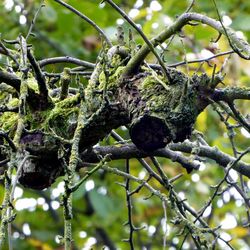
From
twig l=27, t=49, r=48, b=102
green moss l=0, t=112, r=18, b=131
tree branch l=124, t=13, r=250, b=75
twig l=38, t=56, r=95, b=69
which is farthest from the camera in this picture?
twig l=38, t=56, r=95, b=69

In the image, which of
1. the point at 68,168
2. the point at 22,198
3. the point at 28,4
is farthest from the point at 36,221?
the point at 68,168

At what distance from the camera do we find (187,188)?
506cm

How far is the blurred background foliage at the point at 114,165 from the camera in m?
4.03

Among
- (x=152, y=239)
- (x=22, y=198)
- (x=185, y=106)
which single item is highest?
(x=22, y=198)

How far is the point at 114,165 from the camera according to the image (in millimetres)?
4801

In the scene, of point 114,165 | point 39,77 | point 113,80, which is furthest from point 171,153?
point 114,165

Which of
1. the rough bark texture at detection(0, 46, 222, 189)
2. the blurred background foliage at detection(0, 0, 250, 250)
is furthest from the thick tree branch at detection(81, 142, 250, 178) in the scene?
the blurred background foliage at detection(0, 0, 250, 250)

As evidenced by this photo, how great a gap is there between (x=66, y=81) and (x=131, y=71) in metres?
0.19

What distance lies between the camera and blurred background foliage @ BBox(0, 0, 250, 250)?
13.2ft

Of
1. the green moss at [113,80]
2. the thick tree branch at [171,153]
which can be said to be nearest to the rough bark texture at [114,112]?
the green moss at [113,80]

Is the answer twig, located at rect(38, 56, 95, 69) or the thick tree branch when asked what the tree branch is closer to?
the thick tree branch

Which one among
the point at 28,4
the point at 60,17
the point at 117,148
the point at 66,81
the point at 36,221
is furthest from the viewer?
the point at 36,221

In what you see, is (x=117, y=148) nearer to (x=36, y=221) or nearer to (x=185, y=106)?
(x=185, y=106)

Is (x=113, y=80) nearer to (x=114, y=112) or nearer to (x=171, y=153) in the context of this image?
(x=114, y=112)
